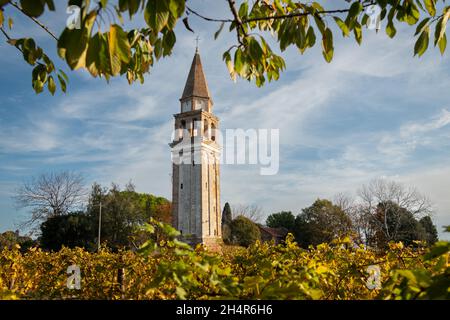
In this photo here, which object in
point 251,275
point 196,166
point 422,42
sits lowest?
point 251,275

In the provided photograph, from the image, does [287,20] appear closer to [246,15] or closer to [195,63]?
[246,15]

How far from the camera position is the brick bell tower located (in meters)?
37.1

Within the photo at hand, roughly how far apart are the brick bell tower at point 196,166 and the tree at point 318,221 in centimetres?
1255

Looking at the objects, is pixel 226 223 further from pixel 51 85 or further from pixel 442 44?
pixel 442 44

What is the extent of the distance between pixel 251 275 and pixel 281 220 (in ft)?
168

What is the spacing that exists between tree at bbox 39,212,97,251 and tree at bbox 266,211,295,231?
1194 inches

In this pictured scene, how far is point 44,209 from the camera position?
103 ft

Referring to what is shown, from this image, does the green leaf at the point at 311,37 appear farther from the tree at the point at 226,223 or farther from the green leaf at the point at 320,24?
the tree at the point at 226,223

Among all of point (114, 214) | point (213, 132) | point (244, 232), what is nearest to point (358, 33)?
point (114, 214)

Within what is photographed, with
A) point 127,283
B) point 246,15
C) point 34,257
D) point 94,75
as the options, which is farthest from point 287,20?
point 34,257

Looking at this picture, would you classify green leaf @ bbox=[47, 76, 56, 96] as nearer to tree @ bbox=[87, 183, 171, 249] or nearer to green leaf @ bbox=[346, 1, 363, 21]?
green leaf @ bbox=[346, 1, 363, 21]

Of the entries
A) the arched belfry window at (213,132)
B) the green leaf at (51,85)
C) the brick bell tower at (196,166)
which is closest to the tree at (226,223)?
the brick bell tower at (196,166)

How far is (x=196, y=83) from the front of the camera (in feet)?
134
